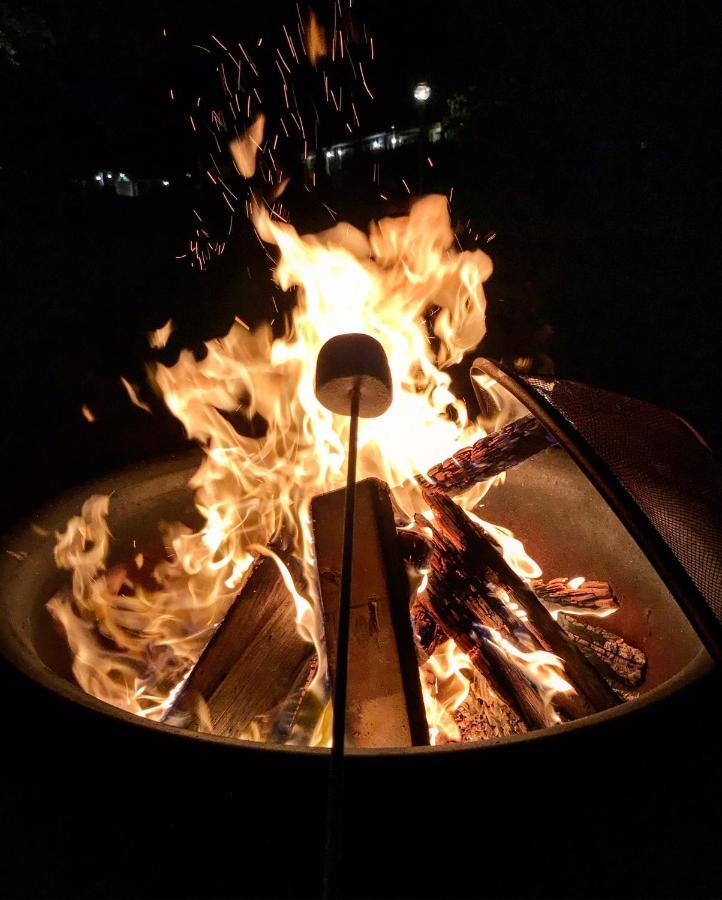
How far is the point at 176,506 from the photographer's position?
9.96ft

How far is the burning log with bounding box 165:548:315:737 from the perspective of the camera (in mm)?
2098

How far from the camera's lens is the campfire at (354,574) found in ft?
6.73

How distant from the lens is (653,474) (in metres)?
1.79

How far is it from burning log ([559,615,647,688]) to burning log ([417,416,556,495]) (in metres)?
0.74

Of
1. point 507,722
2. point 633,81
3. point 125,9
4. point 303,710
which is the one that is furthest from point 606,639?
point 125,9

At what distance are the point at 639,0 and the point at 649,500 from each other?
12.6 m

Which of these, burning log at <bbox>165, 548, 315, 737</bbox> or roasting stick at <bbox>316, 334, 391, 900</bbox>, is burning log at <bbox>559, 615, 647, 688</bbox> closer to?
burning log at <bbox>165, 548, 315, 737</bbox>

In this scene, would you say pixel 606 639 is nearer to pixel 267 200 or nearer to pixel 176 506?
pixel 176 506

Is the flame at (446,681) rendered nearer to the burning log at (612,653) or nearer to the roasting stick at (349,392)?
the burning log at (612,653)

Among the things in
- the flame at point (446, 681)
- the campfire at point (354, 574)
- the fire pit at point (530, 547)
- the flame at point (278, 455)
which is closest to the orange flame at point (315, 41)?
the flame at point (278, 455)

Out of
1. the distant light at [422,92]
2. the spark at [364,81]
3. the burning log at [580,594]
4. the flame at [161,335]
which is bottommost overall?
the burning log at [580,594]

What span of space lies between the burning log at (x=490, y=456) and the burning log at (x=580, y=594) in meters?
0.59

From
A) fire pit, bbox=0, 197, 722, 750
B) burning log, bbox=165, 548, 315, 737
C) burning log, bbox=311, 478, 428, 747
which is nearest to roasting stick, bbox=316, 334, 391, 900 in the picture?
fire pit, bbox=0, 197, 722, 750

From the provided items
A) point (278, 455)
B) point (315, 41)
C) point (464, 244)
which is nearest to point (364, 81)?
point (315, 41)
